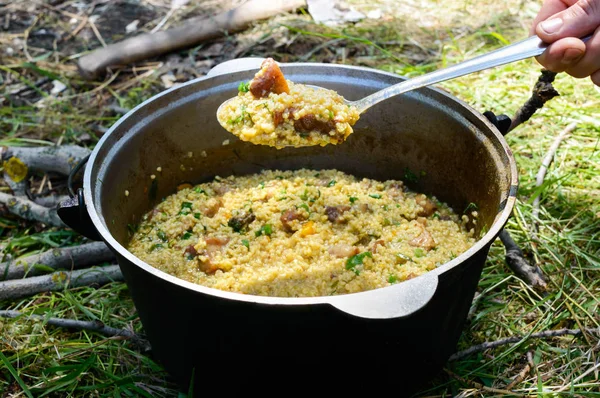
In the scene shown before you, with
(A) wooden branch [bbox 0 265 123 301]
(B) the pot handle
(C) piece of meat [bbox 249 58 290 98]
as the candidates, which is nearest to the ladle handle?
(C) piece of meat [bbox 249 58 290 98]

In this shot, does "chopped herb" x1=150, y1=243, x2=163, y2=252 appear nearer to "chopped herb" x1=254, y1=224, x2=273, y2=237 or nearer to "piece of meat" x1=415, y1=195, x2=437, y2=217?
"chopped herb" x1=254, y1=224, x2=273, y2=237

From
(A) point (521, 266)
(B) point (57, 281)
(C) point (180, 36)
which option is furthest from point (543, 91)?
(C) point (180, 36)

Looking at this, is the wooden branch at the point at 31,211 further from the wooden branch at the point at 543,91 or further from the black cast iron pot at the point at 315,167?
the wooden branch at the point at 543,91

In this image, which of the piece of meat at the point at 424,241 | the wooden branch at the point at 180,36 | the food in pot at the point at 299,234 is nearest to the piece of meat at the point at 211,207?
the food in pot at the point at 299,234

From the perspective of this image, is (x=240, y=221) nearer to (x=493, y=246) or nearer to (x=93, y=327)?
(x=93, y=327)

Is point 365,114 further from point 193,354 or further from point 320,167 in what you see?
point 193,354

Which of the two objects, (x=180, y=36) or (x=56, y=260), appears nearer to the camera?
(x=56, y=260)

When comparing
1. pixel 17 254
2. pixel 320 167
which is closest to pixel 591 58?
pixel 320 167
